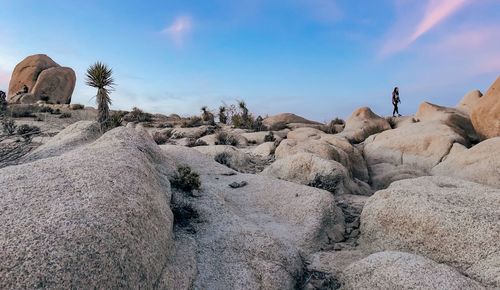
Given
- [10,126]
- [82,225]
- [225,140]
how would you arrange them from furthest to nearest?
[225,140] → [10,126] → [82,225]

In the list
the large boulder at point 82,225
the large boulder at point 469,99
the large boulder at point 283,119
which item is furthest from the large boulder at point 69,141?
the large boulder at point 469,99

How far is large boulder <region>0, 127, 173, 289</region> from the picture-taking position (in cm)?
379

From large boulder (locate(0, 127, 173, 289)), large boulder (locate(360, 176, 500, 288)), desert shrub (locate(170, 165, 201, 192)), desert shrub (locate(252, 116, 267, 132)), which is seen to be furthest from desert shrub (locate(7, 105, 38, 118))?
large boulder (locate(360, 176, 500, 288))

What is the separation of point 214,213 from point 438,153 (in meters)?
11.1

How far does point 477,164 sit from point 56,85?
44605 mm

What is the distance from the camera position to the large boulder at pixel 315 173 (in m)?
11.2

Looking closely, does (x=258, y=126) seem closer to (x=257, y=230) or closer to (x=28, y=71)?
(x=257, y=230)

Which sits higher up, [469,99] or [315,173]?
[469,99]

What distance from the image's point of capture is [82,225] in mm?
4285

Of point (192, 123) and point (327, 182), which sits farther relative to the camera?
point (192, 123)

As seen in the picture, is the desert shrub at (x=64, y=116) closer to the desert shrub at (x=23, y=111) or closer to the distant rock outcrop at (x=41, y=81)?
the desert shrub at (x=23, y=111)

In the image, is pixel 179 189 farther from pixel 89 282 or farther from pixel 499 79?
pixel 499 79

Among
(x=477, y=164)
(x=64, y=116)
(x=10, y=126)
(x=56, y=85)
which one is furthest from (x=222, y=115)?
(x=477, y=164)

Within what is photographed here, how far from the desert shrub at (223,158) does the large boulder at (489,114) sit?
10.9m
